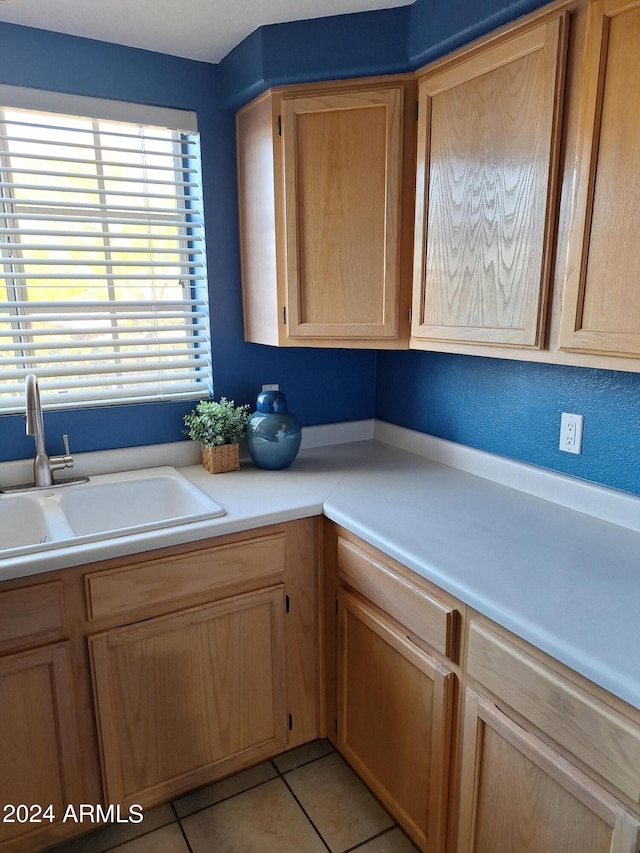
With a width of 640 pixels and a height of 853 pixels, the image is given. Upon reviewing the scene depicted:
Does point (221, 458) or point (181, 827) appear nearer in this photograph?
point (181, 827)

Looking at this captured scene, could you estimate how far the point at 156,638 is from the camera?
1559 millimetres

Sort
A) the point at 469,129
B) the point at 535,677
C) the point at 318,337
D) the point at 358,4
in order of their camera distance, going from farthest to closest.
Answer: the point at 318,337 < the point at 358,4 < the point at 469,129 < the point at 535,677

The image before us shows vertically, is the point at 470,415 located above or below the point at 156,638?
above

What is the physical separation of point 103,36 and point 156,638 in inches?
71.1

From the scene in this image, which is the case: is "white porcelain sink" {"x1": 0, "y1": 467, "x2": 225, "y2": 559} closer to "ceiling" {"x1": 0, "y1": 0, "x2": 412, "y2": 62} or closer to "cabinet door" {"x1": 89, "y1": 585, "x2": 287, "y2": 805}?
"cabinet door" {"x1": 89, "y1": 585, "x2": 287, "y2": 805}

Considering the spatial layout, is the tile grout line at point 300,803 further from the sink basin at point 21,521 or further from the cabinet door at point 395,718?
the sink basin at point 21,521

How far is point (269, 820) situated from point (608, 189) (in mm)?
1860

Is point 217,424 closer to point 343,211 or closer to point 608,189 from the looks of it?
point 343,211

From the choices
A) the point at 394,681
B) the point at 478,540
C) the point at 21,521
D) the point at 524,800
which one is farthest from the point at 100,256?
the point at 524,800

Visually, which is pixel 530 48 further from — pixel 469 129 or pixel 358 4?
pixel 358 4

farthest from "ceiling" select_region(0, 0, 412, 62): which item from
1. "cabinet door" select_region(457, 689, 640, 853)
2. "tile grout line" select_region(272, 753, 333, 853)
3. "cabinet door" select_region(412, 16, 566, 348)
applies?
"tile grout line" select_region(272, 753, 333, 853)

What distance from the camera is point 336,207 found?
70.4 inches

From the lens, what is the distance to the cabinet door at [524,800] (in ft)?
3.23

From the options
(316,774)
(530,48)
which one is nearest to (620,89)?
(530,48)
